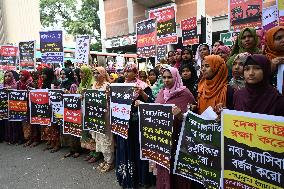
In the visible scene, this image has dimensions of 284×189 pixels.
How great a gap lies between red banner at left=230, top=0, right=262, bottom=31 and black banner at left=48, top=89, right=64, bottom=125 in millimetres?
4474

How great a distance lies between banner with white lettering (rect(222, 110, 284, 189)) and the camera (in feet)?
7.36

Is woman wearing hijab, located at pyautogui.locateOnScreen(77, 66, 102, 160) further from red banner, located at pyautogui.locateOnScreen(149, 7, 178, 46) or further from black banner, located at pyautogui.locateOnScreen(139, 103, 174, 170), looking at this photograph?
red banner, located at pyautogui.locateOnScreen(149, 7, 178, 46)

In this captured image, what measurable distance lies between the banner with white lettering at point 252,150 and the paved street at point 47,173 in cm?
244

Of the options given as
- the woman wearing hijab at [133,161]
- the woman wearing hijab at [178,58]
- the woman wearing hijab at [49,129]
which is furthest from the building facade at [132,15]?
the woman wearing hijab at [133,161]

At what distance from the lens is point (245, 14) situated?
278 inches

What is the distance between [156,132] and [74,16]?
1364 inches

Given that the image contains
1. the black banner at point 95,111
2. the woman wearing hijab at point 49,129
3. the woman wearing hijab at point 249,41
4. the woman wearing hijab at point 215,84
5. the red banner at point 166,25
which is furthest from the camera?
the red banner at point 166,25

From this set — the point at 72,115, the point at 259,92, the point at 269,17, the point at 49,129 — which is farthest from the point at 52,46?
the point at 259,92

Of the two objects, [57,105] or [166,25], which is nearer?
[57,105]

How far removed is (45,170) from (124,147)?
1997 mm

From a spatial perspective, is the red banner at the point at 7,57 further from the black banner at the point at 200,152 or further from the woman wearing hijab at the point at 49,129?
the black banner at the point at 200,152

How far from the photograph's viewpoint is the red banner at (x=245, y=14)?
6.89 m

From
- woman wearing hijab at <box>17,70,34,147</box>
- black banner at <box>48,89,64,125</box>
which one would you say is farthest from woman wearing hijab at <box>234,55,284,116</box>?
woman wearing hijab at <box>17,70,34,147</box>

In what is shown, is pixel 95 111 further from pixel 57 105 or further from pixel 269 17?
pixel 269 17
